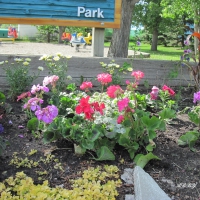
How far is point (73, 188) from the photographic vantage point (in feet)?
7.45

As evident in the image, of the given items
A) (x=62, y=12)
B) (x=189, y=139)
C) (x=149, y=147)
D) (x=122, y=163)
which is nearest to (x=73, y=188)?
(x=122, y=163)

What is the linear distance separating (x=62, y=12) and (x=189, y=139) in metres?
2.76

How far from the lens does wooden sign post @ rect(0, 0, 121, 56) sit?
4844mm

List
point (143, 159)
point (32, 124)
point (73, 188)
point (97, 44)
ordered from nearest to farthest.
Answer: point (73, 188) < point (143, 159) < point (32, 124) < point (97, 44)

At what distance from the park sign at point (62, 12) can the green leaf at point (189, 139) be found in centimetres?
251


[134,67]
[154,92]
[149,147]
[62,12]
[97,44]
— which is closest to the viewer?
[149,147]

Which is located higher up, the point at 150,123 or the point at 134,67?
the point at 134,67

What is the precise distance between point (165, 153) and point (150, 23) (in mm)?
20389

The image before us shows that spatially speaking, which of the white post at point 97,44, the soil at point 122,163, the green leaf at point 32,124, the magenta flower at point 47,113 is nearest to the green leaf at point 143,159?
the soil at point 122,163

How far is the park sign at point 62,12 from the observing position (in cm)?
484

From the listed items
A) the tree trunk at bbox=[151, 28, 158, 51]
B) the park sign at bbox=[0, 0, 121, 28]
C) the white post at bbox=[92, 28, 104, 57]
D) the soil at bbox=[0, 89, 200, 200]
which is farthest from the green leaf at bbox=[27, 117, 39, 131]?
the tree trunk at bbox=[151, 28, 158, 51]

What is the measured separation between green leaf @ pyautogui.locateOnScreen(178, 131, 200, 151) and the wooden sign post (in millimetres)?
2499

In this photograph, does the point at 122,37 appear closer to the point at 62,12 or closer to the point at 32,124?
the point at 62,12

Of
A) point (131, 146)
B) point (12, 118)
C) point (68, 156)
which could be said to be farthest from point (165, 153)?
point (12, 118)
